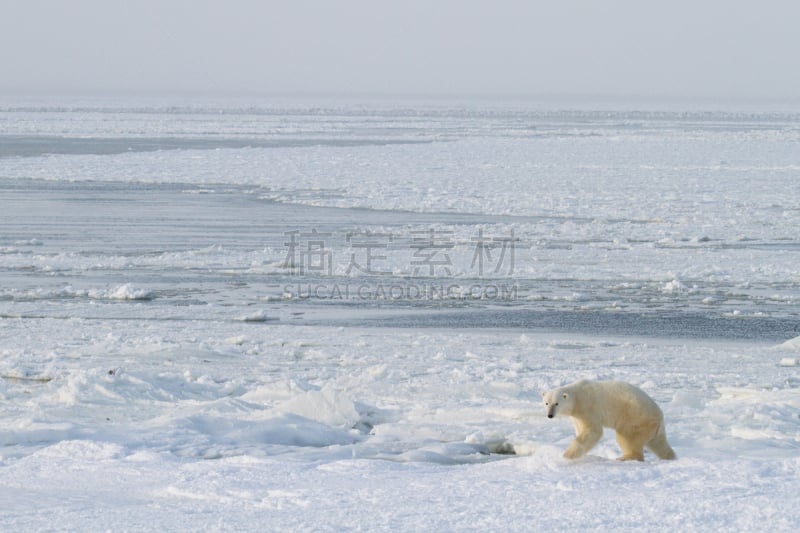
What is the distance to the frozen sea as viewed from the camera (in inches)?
174

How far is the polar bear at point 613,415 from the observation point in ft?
15.8

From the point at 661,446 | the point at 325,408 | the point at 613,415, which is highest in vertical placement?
the point at 613,415

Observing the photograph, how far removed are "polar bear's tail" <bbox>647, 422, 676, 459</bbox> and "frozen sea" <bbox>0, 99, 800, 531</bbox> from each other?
9 centimetres

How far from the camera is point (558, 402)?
4.73 meters

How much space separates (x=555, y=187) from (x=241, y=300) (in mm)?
12190

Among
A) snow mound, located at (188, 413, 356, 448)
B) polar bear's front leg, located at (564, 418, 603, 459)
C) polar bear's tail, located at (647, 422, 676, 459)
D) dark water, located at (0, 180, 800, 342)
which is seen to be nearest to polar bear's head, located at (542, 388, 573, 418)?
polar bear's front leg, located at (564, 418, 603, 459)

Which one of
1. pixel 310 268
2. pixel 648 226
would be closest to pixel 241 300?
pixel 310 268

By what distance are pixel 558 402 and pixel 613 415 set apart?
301 millimetres

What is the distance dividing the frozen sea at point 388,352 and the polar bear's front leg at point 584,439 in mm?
54

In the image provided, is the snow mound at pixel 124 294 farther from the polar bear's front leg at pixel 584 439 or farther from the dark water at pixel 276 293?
the polar bear's front leg at pixel 584 439

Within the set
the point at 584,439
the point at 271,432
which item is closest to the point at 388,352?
the point at 271,432

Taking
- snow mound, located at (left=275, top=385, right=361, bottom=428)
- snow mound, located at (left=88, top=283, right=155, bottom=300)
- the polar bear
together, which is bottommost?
snow mound, located at (left=88, top=283, right=155, bottom=300)

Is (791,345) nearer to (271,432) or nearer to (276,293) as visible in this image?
(271,432)

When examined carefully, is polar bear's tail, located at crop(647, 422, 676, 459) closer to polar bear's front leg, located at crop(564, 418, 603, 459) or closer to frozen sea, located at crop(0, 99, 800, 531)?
frozen sea, located at crop(0, 99, 800, 531)
